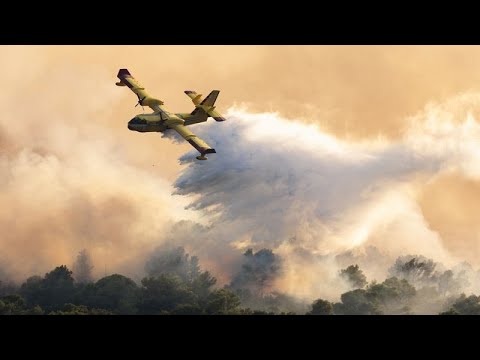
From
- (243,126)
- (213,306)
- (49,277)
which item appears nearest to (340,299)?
(213,306)

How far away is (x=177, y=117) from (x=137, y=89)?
26.1 ft

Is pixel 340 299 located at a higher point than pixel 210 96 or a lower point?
lower

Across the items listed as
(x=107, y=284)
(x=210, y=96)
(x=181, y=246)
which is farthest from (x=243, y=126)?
(x=107, y=284)

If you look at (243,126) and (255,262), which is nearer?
(243,126)

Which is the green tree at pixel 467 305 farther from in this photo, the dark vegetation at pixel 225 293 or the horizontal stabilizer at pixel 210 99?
the horizontal stabilizer at pixel 210 99

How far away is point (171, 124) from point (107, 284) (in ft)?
132

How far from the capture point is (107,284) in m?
152

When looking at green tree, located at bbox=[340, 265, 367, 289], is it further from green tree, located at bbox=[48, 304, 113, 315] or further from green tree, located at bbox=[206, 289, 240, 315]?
green tree, located at bbox=[48, 304, 113, 315]

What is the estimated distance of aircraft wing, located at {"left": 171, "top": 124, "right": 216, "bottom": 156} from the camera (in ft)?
373

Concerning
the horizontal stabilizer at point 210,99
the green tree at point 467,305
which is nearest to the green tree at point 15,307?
the horizontal stabilizer at point 210,99

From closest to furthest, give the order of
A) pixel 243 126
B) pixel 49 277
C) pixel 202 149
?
pixel 202 149
pixel 243 126
pixel 49 277

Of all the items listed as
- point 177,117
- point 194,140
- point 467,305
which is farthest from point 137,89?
point 467,305

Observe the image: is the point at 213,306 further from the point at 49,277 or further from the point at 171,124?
the point at 171,124

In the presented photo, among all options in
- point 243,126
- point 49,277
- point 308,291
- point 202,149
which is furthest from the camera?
point 49,277
